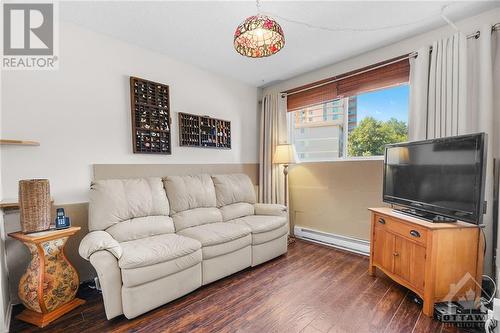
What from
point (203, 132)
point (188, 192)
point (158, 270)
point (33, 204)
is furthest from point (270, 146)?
point (33, 204)

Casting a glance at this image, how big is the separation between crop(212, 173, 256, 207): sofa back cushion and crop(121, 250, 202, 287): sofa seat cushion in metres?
1.01

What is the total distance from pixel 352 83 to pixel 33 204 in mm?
3443

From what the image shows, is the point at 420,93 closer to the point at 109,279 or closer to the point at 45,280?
the point at 109,279

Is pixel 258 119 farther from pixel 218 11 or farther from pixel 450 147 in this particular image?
pixel 450 147

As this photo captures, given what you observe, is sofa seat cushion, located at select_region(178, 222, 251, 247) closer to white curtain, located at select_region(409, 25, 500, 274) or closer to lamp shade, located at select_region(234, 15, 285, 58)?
lamp shade, located at select_region(234, 15, 285, 58)

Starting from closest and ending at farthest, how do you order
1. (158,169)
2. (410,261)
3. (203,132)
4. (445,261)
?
1. (445,261)
2. (410,261)
3. (158,169)
4. (203,132)

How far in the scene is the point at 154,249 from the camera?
180cm

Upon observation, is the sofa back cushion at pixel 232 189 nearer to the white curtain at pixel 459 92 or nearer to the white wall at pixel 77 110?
the white wall at pixel 77 110

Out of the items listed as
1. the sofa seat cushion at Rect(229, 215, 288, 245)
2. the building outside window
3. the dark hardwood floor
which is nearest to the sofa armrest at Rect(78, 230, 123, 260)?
the dark hardwood floor

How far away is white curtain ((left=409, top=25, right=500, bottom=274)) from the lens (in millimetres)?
1910

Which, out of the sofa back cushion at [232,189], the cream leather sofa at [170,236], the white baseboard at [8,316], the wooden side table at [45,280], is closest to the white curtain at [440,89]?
the cream leather sofa at [170,236]

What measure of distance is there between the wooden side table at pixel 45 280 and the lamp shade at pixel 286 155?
2.51 m

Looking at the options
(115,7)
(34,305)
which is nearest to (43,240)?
(34,305)

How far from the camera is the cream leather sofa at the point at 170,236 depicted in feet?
5.36
